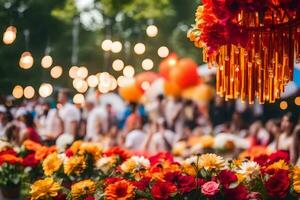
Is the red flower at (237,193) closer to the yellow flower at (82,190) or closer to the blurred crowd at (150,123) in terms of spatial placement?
the yellow flower at (82,190)

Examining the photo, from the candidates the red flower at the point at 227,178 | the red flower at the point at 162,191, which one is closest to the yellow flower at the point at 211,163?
the red flower at the point at 227,178

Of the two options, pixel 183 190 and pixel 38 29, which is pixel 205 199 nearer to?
pixel 183 190

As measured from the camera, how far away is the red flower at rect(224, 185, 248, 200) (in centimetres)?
388

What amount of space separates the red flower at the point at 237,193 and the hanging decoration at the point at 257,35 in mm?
598

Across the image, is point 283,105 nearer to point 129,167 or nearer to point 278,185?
point 129,167

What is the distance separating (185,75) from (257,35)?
10.2 m

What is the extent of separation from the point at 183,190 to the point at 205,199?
0.46 ft

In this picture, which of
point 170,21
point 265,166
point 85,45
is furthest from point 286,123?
point 85,45

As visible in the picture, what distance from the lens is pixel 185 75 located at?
14023 millimetres

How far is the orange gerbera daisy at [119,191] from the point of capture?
12.9 feet

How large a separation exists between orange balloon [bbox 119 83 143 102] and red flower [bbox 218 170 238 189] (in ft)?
35.8

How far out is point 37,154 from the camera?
627 cm

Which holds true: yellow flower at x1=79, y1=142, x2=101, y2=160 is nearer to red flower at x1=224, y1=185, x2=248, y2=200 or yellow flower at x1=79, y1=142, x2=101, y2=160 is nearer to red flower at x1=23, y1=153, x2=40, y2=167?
red flower at x1=23, y1=153, x2=40, y2=167

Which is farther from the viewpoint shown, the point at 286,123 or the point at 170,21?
the point at 170,21
